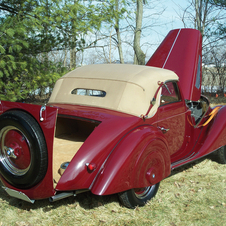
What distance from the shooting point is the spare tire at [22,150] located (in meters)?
2.82

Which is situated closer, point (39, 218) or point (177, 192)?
point (39, 218)

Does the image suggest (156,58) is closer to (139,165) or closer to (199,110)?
(199,110)

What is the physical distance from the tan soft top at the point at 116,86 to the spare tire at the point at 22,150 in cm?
112

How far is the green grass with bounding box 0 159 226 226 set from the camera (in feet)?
10.6

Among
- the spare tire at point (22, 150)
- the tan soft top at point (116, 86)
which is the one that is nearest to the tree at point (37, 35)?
the tan soft top at point (116, 86)

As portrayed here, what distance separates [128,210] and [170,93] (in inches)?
74.9

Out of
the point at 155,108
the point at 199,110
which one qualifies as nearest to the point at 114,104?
the point at 155,108

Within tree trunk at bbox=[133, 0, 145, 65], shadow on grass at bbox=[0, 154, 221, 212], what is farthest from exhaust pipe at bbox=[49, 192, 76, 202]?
tree trunk at bbox=[133, 0, 145, 65]

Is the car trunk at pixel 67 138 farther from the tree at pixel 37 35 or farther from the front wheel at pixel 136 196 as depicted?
the tree at pixel 37 35

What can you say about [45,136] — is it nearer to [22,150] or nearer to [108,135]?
[22,150]

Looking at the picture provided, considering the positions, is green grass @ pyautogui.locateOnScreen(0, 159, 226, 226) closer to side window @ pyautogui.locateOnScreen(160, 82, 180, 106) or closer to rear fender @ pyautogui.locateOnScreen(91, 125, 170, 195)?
rear fender @ pyautogui.locateOnScreen(91, 125, 170, 195)

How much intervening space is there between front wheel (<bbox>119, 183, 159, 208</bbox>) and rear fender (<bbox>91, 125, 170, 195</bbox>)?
0.24 m

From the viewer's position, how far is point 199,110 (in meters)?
5.19

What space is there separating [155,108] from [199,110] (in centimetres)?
181
